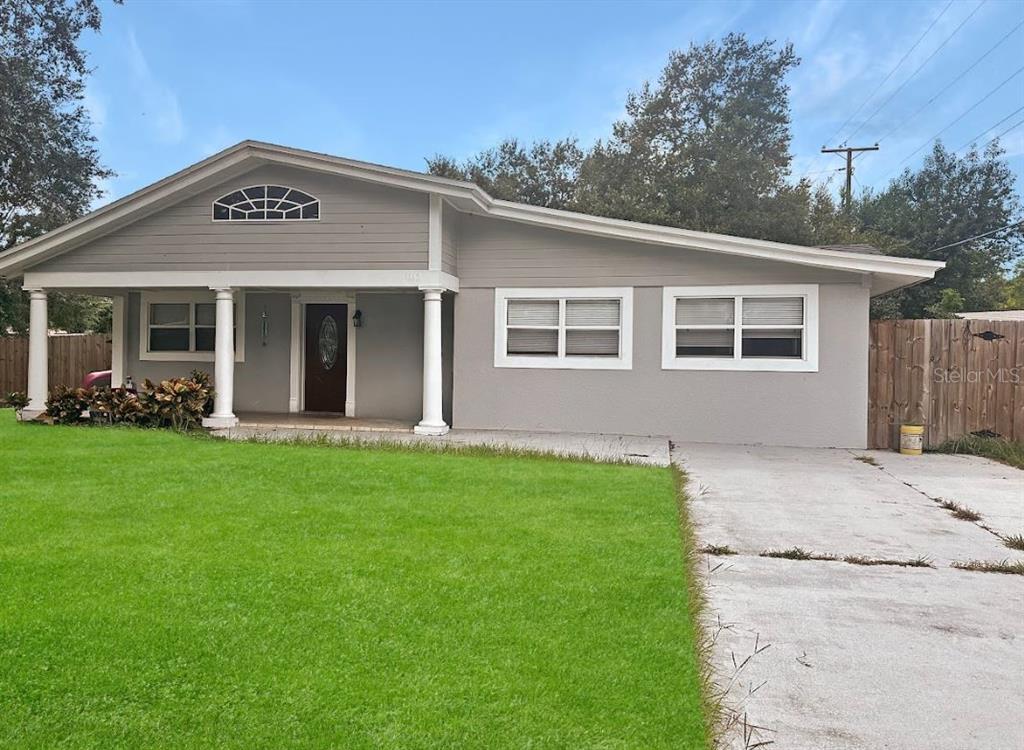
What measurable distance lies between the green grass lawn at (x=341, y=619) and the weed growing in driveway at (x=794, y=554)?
0.63m

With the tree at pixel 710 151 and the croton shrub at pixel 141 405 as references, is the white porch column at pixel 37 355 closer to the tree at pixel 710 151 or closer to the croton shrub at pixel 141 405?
the croton shrub at pixel 141 405

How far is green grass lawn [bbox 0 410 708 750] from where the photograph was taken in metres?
2.52

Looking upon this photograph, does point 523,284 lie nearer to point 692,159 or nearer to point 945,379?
point 945,379

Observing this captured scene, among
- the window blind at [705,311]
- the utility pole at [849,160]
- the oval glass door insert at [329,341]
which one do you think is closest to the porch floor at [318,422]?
the oval glass door insert at [329,341]

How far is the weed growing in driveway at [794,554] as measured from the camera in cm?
474

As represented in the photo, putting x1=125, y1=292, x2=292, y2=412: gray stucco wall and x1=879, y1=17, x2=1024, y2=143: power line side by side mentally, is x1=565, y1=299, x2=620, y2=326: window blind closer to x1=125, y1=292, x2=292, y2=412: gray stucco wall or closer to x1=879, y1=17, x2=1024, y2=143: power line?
x1=125, y1=292, x2=292, y2=412: gray stucco wall

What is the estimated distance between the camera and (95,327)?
2595 centimetres

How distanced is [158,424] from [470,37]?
14.8 m

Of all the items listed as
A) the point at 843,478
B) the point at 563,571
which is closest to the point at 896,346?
the point at 843,478

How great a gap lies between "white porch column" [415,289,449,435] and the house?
0.08 feet

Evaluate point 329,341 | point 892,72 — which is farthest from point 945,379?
point 892,72

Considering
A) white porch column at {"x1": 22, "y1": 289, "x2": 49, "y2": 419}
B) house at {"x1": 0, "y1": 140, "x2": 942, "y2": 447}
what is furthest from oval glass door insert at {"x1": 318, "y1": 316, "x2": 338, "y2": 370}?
white porch column at {"x1": 22, "y1": 289, "x2": 49, "y2": 419}

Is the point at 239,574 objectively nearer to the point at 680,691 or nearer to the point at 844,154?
the point at 680,691

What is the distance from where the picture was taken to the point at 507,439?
10.2 metres
